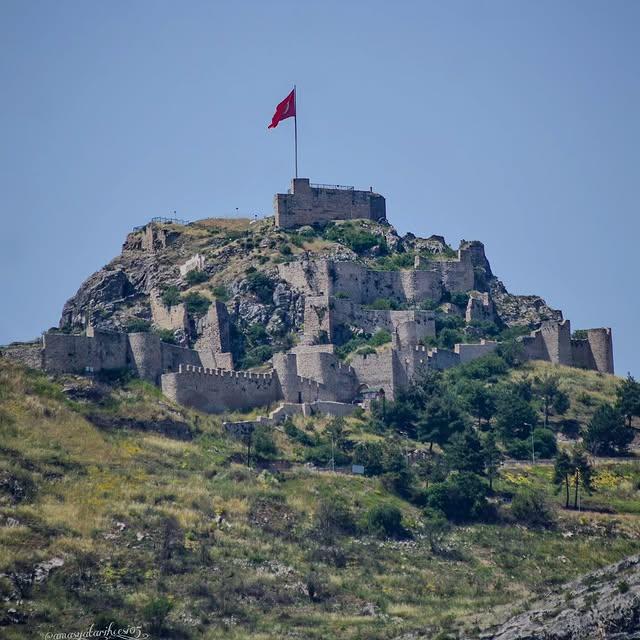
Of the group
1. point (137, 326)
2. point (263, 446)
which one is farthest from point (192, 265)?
point (263, 446)

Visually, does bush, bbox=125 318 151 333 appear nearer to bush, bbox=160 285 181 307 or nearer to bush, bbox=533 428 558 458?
bush, bbox=160 285 181 307

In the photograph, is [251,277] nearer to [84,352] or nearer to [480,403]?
[480,403]

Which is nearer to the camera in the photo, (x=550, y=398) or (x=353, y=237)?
(x=550, y=398)

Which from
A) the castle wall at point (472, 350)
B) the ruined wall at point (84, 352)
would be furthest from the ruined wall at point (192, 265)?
the ruined wall at point (84, 352)

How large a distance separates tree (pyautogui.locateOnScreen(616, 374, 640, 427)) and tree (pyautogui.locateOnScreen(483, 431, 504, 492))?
25.5ft

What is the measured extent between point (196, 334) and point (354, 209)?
18.2m

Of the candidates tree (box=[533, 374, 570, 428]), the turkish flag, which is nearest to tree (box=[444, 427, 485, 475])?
tree (box=[533, 374, 570, 428])

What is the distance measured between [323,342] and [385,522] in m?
20.7

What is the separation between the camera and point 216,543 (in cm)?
5878

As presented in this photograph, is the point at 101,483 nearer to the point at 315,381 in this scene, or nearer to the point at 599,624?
the point at 315,381

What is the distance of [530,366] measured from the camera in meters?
86.7

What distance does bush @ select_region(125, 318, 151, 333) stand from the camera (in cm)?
8331

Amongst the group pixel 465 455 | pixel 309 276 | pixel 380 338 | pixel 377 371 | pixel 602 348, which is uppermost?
pixel 309 276

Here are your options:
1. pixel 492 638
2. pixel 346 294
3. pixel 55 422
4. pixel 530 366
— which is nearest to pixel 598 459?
pixel 530 366
